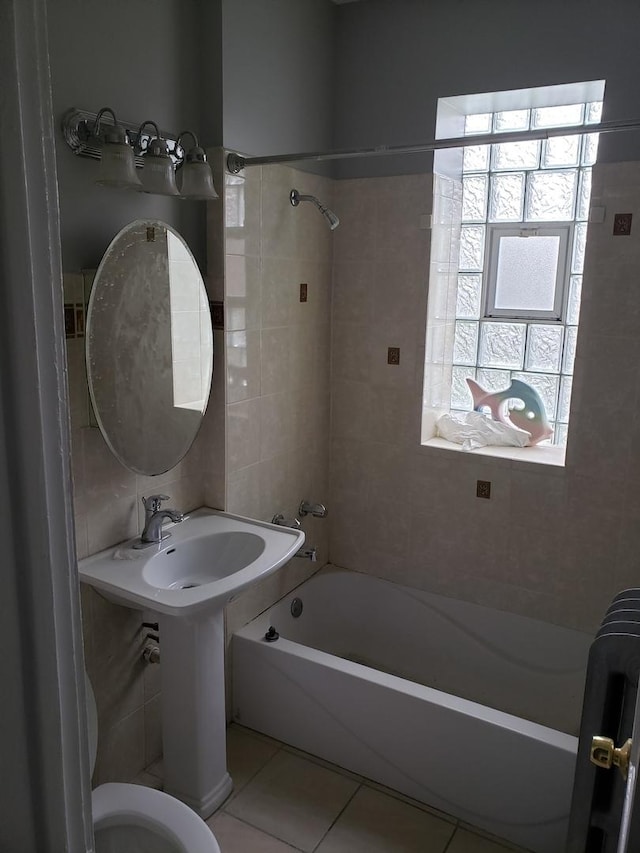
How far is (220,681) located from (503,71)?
239 centimetres

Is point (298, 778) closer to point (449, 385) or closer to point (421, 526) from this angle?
point (421, 526)

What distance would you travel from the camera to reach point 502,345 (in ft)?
9.68

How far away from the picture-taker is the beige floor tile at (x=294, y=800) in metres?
2.14

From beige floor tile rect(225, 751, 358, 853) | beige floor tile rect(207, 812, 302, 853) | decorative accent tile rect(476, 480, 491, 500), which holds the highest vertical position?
decorative accent tile rect(476, 480, 491, 500)

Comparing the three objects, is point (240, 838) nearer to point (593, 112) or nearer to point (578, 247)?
point (578, 247)

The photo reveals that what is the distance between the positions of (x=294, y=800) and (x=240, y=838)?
23 cm

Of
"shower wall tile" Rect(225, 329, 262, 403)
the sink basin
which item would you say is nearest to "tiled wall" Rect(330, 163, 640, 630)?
"shower wall tile" Rect(225, 329, 262, 403)

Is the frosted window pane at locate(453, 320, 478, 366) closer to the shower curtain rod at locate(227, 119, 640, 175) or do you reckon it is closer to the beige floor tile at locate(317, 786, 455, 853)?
the shower curtain rod at locate(227, 119, 640, 175)

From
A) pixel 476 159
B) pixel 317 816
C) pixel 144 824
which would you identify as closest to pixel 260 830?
pixel 317 816

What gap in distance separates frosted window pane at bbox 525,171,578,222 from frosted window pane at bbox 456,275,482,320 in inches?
13.3

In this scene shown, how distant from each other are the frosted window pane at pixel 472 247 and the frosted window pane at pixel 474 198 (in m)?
0.04

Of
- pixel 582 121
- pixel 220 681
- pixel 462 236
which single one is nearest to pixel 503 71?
pixel 582 121

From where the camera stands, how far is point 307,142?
271 cm

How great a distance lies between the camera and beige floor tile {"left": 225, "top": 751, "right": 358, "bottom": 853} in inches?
84.1
